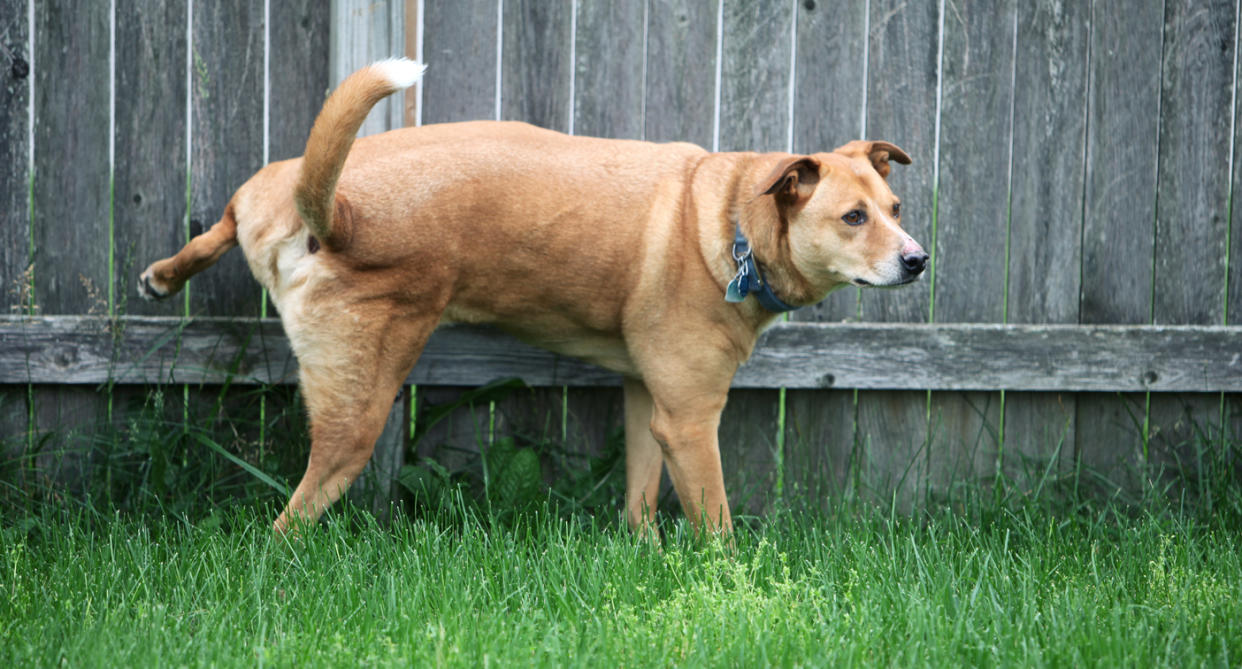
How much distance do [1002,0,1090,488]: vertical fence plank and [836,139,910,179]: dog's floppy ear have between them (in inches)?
31.8

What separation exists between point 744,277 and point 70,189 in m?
2.40

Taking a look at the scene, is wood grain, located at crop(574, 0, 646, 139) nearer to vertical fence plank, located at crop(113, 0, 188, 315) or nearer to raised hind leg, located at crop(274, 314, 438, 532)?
raised hind leg, located at crop(274, 314, 438, 532)

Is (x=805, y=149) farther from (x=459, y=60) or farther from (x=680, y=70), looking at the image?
(x=459, y=60)

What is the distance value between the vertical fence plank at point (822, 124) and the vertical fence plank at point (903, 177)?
0.21ft

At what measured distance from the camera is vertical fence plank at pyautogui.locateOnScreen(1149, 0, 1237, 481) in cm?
411

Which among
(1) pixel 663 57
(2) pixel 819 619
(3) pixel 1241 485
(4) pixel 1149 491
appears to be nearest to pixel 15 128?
(1) pixel 663 57

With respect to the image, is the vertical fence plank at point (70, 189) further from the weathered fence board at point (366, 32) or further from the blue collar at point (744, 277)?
the blue collar at point (744, 277)

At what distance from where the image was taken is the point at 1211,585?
2.82m

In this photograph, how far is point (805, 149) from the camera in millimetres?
3984

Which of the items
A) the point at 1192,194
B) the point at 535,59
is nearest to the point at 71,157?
the point at 535,59

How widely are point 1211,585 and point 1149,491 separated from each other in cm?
132

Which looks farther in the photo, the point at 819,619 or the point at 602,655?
the point at 819,619

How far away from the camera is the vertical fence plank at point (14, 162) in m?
3.60

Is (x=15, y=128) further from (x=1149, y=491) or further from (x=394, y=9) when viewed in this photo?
(x=1149, y=491)
